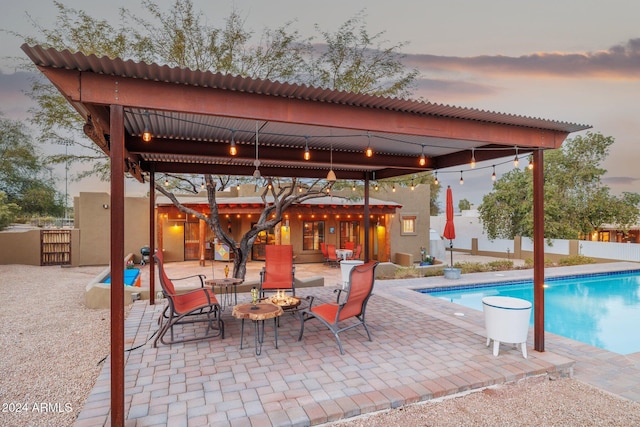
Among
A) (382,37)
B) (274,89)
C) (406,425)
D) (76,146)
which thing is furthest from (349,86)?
(406,425)

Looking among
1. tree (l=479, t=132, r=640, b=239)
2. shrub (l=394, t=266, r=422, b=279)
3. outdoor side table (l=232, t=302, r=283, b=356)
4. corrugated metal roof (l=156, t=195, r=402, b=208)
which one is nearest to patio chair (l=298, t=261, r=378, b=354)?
outdoor side table (l=232, t=302, r=283, b=356)

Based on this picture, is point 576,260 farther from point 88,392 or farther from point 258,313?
point 88,392

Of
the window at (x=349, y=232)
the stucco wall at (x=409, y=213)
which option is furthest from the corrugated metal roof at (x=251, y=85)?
the stucco wall at (x=409, y=213)

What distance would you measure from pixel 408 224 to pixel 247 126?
13.1m

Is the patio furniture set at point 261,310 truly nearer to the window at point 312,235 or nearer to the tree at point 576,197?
the window at point 312,235

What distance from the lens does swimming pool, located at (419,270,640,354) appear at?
21.5ft

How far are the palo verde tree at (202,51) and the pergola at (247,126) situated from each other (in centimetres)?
249

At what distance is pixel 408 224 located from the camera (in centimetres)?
1673

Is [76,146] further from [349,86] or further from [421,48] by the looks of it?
[421,48]

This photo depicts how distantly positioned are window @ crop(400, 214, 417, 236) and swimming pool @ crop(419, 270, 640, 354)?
642 centimetres

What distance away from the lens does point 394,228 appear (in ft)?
53.7

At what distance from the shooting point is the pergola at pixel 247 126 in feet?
8.98

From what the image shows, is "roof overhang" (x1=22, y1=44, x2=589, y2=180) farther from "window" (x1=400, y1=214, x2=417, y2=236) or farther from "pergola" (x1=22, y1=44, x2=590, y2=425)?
"window" (x1=400, y1=214, x2=417, y2=236)

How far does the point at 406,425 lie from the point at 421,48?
16.8 meters
